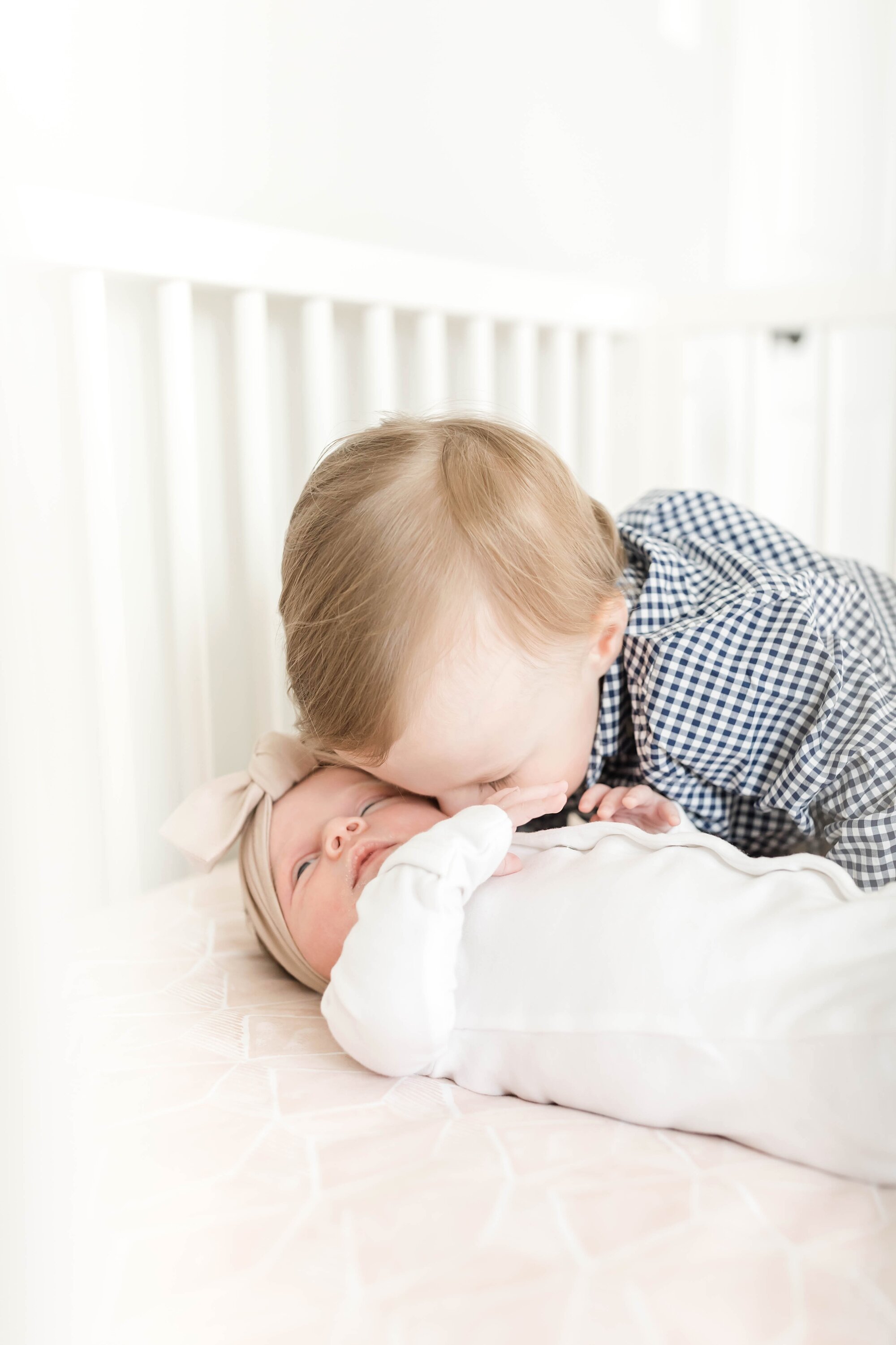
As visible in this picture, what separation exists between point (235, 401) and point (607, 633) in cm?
42

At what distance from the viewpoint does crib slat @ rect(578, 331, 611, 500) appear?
1228 millimetres

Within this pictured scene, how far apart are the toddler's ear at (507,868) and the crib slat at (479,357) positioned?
1.85ft

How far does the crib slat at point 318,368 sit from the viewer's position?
2.97ft

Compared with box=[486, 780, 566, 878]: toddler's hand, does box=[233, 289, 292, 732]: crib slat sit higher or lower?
higher

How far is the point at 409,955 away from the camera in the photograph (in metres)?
0.53

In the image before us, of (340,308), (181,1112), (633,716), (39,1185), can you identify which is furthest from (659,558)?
(39,1185)

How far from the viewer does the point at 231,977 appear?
0.70 metres

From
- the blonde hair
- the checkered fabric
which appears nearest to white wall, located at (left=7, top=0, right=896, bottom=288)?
the blonde hair

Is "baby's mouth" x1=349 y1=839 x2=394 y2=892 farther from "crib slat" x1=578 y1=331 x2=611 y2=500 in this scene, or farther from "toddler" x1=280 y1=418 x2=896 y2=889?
"crib slat" x1=578 y1=331 x2=611 y2=500

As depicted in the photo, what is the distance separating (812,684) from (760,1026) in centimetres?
35

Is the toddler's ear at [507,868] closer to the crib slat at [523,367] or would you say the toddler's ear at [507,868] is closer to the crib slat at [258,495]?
the crib slat at [258,495]

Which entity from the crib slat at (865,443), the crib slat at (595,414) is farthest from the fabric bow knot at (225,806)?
the crib slat at (865,443)

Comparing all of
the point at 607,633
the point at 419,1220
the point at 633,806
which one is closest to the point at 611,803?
the point at 633,806

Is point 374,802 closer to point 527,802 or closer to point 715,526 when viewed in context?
point 527,802
